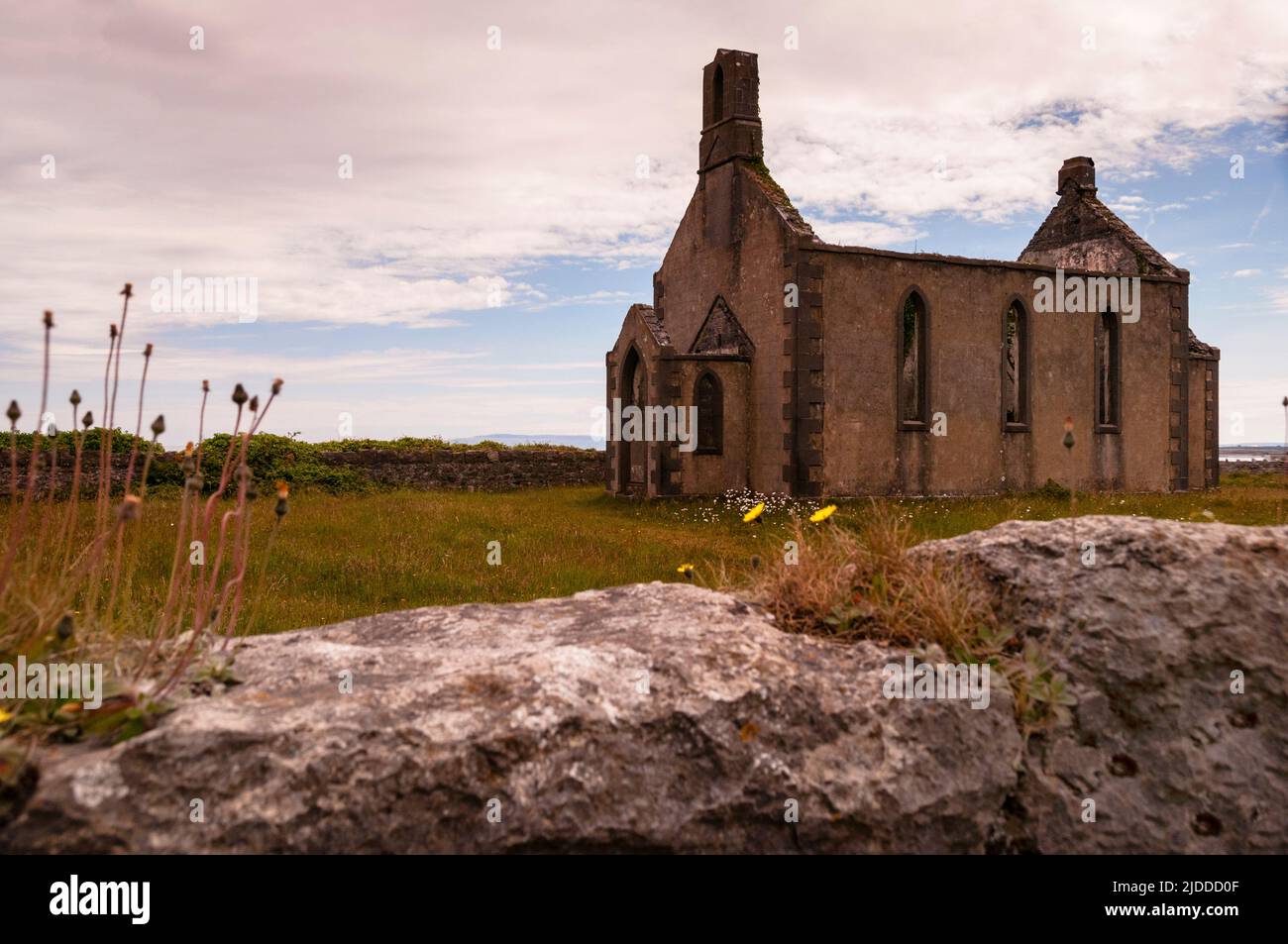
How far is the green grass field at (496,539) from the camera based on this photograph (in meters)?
9.52

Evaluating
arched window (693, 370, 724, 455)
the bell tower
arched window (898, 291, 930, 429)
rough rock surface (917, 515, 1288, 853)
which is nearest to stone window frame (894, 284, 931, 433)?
arched window (898, 291, 930, 429)

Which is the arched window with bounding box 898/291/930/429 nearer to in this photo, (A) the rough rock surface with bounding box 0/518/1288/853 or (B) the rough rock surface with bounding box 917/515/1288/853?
(A) the rough rock surface with bounding box 0/518/1288/853

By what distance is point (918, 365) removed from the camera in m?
20.6

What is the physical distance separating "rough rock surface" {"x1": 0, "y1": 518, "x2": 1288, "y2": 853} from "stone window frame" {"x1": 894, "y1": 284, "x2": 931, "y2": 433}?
16.0 m

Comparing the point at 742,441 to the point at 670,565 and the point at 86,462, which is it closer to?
the point at 670,565

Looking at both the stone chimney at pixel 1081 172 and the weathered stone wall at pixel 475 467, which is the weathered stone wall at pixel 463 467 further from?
the stone chimney at pixel 1081 172

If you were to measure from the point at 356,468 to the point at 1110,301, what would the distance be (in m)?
18.9

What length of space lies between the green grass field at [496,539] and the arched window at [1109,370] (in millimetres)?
2615

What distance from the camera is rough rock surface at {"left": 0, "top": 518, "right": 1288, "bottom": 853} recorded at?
8.89ft

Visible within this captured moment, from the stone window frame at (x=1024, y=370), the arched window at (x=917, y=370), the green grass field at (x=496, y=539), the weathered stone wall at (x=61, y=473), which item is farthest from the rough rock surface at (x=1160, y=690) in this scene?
the stone window frame at (x=1024, y=370)

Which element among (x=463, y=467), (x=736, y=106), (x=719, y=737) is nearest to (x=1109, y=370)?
(x=736, y=106)

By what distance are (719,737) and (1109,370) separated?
23427mm

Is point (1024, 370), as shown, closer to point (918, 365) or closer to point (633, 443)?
point (918, 365)

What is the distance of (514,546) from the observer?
41.5 feet
